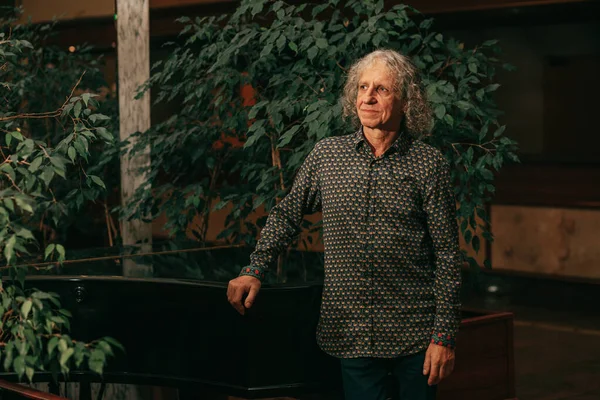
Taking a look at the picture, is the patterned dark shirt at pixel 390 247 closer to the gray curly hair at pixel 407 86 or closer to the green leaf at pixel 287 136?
the gray curly hair at pixel 407 86

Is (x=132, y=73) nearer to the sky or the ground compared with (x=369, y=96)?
A: nearer to the sky

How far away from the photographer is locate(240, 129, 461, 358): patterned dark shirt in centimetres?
274

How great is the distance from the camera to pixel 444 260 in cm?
272

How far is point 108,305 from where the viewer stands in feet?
11.7

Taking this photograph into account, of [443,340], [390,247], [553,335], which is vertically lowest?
[553,335]

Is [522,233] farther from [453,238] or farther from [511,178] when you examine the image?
[453,238]

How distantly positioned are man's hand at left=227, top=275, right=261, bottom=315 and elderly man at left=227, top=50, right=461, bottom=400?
0.21m

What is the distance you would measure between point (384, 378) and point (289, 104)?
1567 mm

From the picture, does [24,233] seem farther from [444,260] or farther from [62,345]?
[444,260]

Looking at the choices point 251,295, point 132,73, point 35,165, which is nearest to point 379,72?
point 251,295

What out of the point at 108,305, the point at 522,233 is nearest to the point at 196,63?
the point at 108,305

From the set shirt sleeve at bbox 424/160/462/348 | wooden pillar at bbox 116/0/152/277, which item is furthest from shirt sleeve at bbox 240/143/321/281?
wooden pillar at bbox 116/0/152/277

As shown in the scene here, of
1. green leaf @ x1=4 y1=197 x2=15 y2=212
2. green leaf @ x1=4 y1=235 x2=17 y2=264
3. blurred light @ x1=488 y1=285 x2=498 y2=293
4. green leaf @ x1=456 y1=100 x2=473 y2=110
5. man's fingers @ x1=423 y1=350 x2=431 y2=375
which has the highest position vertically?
green leaf @ x1=456 y1=100 x2=473 y2=110

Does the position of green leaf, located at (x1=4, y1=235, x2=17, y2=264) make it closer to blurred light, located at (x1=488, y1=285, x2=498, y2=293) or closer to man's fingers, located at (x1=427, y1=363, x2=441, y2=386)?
man's fingers, located at (x1=427, y1=363, x2=441, y2=386)
